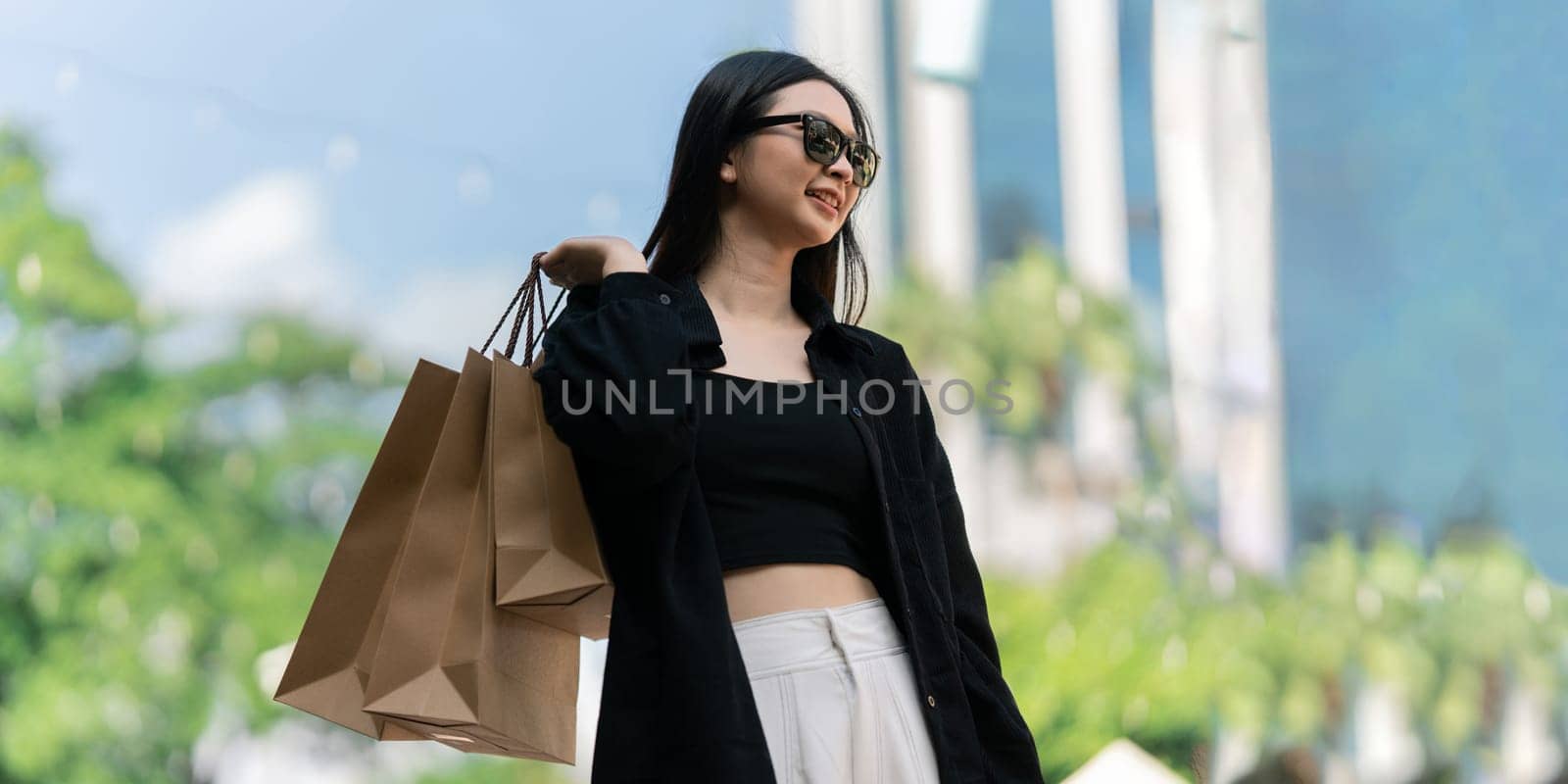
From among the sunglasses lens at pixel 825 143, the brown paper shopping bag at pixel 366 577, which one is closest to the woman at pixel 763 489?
the sunglasses lens at pixel 825 143

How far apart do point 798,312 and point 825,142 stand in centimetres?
21

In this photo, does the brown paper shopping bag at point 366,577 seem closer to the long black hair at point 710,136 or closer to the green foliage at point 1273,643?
the long black hair at point 710,136

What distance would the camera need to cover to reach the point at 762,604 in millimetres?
1465

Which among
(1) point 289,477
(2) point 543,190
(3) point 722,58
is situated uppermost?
(2) point 543,190

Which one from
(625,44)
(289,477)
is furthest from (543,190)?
(289,477)

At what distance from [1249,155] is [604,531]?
18.5ft

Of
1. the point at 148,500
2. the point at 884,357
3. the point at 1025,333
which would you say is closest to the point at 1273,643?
the point at 1025,333

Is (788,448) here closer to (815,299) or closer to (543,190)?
(815,299)

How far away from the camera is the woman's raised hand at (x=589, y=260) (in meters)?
1.53

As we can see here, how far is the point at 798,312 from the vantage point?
1.74 metres

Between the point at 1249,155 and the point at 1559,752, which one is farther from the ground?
the point at 1249,155

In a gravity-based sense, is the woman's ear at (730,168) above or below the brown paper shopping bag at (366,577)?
above

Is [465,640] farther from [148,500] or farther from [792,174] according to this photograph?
[148,500]

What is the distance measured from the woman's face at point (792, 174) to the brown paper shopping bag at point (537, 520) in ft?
1.04
